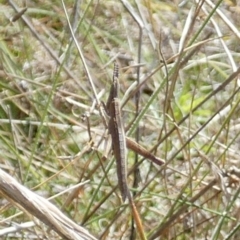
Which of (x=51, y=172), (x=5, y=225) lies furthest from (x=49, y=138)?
(x=5, y=225)

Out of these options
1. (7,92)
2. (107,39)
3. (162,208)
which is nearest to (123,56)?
(107,39)

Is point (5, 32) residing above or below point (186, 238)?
above

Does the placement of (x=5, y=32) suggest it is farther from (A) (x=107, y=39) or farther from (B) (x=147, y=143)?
(B) (x=147, y=143)

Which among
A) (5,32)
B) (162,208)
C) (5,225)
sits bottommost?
(162,208)

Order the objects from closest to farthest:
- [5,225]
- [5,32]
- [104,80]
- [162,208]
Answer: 1. [5,225]
2. [162,208]
3. [104,80]
4. [5,32]

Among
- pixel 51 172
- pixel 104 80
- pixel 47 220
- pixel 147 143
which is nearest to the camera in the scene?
pixel 47 220

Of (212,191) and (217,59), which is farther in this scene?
(217,59)
